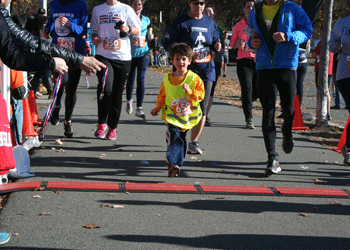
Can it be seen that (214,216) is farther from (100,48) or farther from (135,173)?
(100,48)

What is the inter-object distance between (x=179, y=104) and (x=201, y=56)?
4.64 ft

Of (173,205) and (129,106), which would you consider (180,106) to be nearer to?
(173,205)

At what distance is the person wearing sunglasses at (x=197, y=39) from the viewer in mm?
6965

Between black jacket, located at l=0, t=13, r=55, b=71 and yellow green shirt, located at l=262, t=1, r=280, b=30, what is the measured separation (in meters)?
3.20

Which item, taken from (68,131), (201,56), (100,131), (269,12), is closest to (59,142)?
(68,131)

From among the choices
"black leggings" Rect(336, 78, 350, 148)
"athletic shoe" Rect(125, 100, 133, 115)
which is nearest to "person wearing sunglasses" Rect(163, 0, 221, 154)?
"black leggings" Rect(336, 78, 350, 148)

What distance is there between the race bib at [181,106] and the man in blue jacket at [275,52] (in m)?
0.91

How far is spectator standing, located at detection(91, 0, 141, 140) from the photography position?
7426 millimetres

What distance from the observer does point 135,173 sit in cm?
597

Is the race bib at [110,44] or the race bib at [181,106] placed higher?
the race bib at [110,44]

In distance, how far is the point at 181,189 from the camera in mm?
5238

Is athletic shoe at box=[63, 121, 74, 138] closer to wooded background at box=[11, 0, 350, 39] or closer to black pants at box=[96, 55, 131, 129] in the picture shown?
black pants at box=[96, 55, 131, 129]

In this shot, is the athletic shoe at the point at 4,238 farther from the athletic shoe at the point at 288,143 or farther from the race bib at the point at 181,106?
the athletic shoe at the point at 288,143

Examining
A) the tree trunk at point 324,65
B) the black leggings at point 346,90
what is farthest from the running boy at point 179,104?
the tree trunk at point 324,65
